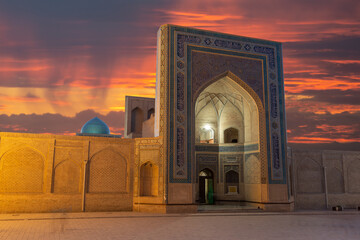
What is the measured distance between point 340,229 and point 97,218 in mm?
6523

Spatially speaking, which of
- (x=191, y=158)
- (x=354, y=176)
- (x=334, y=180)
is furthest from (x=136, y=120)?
(x=354, y=176)

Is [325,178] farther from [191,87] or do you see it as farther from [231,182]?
[191,87]

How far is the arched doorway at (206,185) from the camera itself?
15742mm

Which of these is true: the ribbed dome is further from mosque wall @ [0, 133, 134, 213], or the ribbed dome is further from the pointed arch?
the pointed arch

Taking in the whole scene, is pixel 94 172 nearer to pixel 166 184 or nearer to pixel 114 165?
pixel 114 165

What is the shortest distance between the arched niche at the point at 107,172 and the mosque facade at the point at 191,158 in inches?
1.4

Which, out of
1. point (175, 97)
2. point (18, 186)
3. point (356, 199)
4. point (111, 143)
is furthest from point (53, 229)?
point (356, 199)

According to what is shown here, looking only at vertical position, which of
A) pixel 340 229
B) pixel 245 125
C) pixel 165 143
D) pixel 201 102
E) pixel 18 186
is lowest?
pixel 340 229

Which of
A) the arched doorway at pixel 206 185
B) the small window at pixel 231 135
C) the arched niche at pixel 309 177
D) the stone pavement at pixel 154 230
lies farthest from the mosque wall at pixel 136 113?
the stone pavement at pixel 154 230

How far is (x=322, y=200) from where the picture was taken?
14.9 meters

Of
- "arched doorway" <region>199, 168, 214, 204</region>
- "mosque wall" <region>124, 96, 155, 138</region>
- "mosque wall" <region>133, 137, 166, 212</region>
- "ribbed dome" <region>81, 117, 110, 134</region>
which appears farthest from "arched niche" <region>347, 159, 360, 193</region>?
"ribbed dome" <region>81, 117, 110, 134</region>

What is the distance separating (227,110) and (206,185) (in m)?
3.74

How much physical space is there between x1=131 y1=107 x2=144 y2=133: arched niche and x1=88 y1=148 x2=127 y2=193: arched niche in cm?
947

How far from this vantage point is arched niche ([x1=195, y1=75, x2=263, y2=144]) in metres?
14.1
